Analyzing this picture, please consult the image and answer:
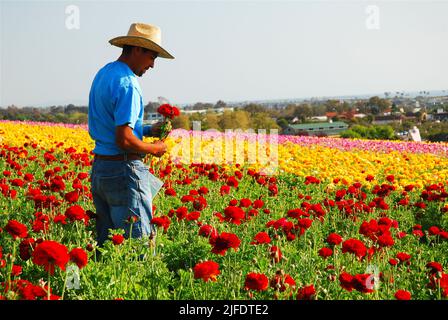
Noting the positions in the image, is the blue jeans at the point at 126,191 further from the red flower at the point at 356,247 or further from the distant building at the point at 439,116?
the distant building at the point at 439,116

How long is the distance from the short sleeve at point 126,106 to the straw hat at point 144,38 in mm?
429

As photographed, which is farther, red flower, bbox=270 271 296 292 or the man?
the man

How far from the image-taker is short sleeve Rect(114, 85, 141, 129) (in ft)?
11.7

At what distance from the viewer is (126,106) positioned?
11.7 feet

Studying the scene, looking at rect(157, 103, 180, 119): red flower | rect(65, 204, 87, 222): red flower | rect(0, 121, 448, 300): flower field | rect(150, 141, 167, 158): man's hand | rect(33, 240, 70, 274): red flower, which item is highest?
rect(157, 103, 180, 119): red flower

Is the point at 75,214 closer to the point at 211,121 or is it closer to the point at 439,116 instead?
the point at 211,121

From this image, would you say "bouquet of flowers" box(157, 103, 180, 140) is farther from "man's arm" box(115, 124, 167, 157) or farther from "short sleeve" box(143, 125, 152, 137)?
"man's arm" box(115, 124, 167, 157)

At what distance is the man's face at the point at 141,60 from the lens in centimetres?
→ 390

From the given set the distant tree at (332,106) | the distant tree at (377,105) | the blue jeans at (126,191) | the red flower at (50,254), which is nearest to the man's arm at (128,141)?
the blue jeans at (126,191)

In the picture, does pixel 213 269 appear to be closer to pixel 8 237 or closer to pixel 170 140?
pixel 8 237

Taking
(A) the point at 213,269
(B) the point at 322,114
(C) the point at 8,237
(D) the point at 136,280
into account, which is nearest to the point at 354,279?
(A) the point at 213,269

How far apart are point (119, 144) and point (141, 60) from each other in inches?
27.9

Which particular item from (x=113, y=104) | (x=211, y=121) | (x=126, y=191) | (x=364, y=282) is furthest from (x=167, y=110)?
(x=211, y=121)

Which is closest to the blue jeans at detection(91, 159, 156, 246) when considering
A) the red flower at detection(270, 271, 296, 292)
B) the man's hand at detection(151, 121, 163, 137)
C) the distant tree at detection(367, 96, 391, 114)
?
the man's hand at detection(151, 121, 163, 137)
